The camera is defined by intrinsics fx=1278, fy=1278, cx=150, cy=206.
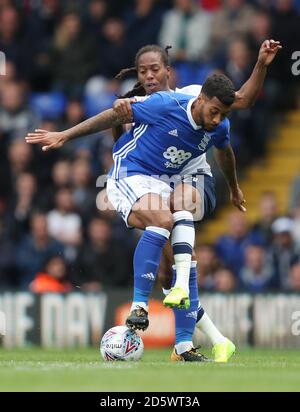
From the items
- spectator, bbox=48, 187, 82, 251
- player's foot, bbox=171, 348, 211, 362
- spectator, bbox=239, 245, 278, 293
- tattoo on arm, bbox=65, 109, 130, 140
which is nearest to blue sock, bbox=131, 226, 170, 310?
player's foot, bbox=171, 348, 211, 362

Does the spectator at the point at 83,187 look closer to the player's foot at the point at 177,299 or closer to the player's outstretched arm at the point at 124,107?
the player's outstretched arm at the point at 124,107

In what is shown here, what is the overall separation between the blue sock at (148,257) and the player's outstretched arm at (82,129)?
773mm

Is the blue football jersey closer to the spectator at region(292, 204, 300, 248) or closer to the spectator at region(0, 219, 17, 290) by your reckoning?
the spectator at region(292, 204, 300, 248)

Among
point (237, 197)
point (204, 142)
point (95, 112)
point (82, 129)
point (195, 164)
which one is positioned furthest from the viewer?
point (95, 112)

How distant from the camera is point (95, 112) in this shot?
1617cm

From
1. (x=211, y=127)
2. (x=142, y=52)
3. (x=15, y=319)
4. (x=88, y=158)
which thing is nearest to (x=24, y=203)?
(x=88, y=158)

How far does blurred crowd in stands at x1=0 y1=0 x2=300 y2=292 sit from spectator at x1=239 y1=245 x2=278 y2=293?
1 centimetres

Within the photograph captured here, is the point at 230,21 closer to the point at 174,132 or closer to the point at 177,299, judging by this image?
the point at 174,132

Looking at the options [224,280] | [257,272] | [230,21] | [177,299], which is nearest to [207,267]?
[224,280]

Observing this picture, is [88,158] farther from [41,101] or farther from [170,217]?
[170,217]

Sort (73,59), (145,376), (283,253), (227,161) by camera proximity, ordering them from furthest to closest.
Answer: (73,59)
(283,253)
(227,161)
(145,376)

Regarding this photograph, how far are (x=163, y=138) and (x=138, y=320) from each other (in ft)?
4.41

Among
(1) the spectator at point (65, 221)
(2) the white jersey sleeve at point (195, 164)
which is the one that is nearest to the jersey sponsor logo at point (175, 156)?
(2) the white jersey sleeve at point (195, 164)

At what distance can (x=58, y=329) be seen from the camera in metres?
13.9
